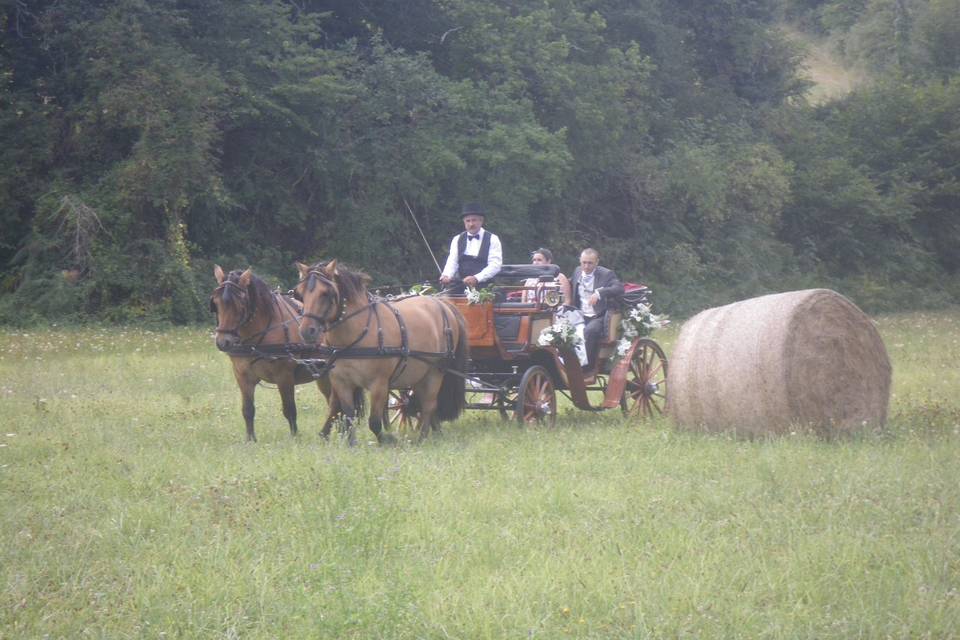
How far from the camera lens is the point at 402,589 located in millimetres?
5406

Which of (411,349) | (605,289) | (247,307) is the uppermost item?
(605,289)

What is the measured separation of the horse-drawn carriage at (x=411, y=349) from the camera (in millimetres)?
9734

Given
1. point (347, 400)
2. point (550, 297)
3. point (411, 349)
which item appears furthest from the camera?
point (550, 297)

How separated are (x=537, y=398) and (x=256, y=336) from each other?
117 inches

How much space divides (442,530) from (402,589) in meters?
1.06

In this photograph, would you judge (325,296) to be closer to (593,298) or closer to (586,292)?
(593,298)

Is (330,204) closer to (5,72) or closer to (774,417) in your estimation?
(5,72)

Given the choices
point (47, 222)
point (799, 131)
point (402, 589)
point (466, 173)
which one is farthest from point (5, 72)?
point (799, 131)

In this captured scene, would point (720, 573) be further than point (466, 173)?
No

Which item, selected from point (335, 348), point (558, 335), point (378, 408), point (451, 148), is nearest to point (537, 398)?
point (558, 335)

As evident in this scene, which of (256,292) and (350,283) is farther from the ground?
(350,283)

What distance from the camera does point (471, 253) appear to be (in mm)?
11742

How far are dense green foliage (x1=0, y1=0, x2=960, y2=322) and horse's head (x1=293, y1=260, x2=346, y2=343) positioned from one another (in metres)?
13.1

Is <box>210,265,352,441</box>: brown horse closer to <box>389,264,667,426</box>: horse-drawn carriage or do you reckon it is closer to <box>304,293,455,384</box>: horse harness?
<box>304,293,455,384</box>: horse harness
